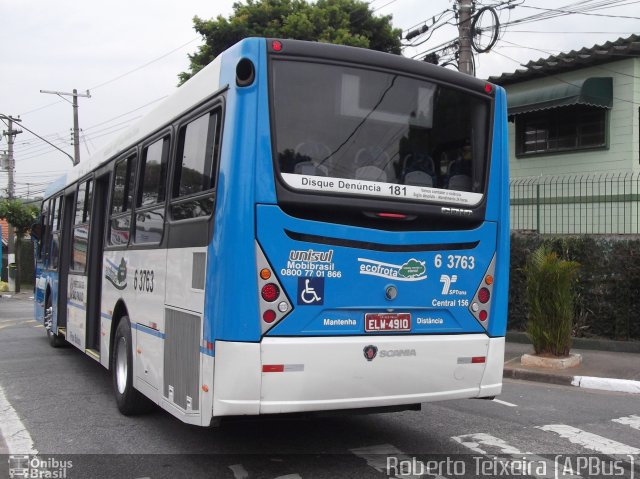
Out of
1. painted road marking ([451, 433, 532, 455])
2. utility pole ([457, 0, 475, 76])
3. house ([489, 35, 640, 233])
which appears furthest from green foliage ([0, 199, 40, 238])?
painted road marking ([451, 433, 532, 455])

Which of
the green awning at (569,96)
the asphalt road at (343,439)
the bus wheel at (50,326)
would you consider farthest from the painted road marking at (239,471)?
the green awning at (569,96)

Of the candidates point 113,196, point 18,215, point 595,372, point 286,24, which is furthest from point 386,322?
point 18,215

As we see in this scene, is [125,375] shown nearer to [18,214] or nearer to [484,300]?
[484,300]

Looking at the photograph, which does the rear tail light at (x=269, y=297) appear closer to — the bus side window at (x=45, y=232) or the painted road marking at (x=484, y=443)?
the painted road marking at (x=484, y=443)

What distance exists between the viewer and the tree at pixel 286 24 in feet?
69.1

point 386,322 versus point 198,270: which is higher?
point 198,270

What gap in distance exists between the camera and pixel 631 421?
6.95 meters

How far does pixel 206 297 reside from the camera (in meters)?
4.77

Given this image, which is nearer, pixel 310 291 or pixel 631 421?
pixel 310 291

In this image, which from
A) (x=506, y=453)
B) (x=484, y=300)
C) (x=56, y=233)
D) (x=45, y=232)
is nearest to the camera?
(x=484, y=300)

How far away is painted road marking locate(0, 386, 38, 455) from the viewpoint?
224 inches

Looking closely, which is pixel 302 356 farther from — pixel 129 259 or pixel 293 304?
pixel 129 259

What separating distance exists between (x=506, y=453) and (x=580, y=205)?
9912mm

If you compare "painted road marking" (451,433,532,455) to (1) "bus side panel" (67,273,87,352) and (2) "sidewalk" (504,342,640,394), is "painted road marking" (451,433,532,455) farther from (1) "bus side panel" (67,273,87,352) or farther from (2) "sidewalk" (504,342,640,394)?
(1) "bus side panel" (67,273,87,352)
